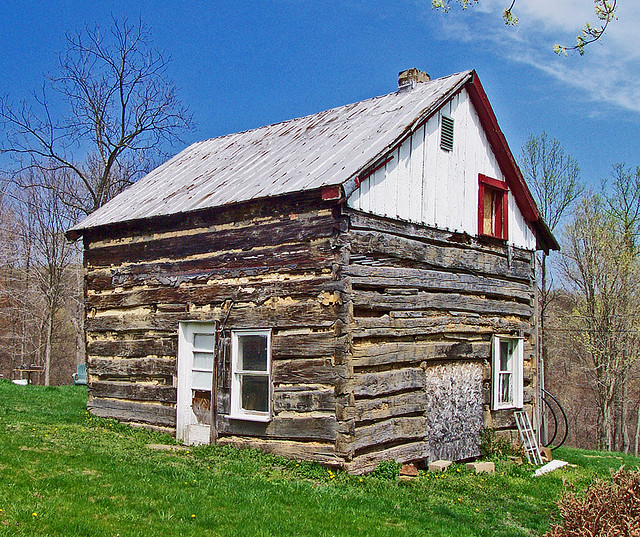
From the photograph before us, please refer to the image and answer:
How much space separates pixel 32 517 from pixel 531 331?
11.3 metres

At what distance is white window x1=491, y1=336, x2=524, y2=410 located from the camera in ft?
45.9

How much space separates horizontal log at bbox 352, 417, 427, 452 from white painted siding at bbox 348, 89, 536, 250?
133 inches

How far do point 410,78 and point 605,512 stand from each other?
10865 mm

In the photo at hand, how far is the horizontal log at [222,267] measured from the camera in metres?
10.8

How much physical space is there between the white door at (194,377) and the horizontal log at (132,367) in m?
0.31

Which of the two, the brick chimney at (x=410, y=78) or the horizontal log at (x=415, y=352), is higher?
the brick chimney at (x=410, y=78)

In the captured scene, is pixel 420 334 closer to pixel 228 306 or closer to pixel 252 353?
pixel 252 353

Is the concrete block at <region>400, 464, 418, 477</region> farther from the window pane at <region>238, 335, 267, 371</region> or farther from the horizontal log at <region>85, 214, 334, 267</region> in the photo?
the horizontal log at <region>85, 214, 334, 267</region>

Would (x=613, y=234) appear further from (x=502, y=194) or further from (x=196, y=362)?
(x=196, y=362)

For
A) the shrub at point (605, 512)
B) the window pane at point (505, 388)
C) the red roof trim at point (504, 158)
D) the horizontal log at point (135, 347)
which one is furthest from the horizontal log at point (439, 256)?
the shrub at point (605, 512)

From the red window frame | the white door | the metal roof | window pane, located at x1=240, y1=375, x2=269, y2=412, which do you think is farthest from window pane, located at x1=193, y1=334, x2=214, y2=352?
the red window frame

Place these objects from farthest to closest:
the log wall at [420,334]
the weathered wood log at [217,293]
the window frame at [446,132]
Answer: the window frame at [446,132], the weathered wood log at [217,293], the log wall at [420,334]

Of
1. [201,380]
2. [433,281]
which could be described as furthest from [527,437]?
[201,380]

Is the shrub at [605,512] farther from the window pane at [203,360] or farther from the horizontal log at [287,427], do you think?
the window pane at [203,360]
